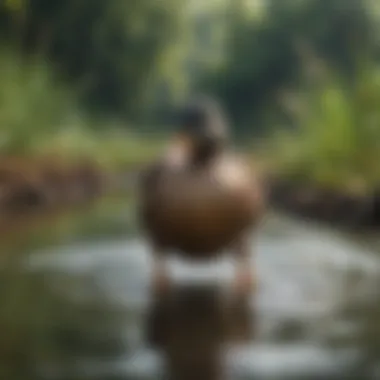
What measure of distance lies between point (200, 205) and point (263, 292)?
0.11 metres

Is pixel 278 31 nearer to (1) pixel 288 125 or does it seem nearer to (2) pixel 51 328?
(1) pixel 288 125

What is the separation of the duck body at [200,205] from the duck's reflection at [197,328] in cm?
5

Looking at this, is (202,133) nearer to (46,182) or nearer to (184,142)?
(184,142)

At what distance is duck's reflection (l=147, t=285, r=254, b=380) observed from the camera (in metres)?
0.74

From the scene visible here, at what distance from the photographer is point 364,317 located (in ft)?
2.82

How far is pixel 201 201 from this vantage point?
90cm

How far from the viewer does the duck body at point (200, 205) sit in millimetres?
898

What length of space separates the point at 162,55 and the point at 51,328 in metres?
0.37

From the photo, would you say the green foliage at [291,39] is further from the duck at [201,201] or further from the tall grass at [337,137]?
Result: the duck at [201,201]

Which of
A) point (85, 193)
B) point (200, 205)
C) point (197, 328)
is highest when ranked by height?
point (85, 193)

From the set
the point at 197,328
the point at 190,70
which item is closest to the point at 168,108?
the point at 190,70

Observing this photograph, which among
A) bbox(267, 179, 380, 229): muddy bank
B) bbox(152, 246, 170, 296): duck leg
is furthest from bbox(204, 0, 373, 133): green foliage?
bbox(152, 246, 170, 296): duck leg

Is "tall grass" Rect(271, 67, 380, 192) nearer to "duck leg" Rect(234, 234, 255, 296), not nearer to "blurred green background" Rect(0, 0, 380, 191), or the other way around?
"blurred green background" Rect(0, 0, 380, 191)

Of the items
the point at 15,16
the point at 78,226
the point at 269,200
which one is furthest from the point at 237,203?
the point at 15,16
